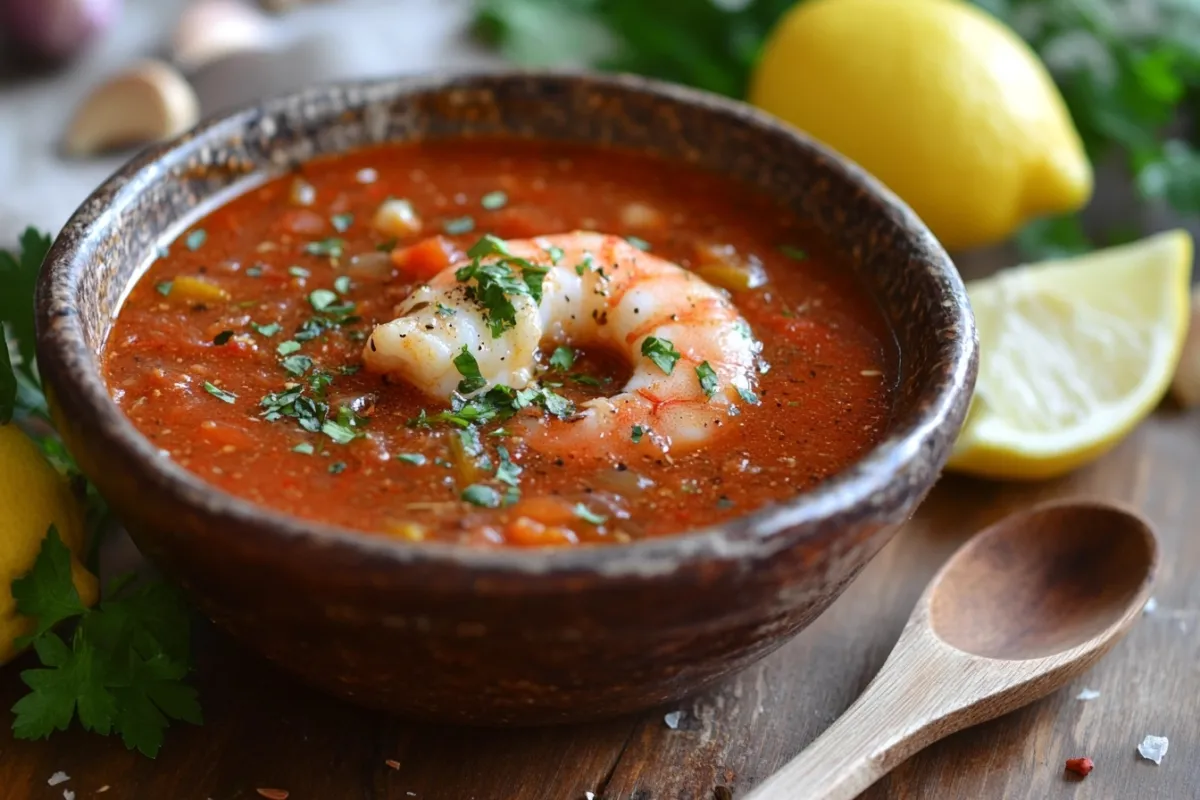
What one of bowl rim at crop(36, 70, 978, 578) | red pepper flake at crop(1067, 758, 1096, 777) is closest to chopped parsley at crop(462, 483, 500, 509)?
bowl rim at crop(36, 70, 978, 578)

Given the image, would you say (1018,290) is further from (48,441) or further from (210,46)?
(210,46)

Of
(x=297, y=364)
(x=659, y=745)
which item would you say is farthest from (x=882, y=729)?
(x=297, y=364)

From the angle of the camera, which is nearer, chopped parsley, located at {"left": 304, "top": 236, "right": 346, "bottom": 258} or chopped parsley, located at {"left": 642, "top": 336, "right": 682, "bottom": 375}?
chopped parsley, located at {"left": 642, "top": 336, "right": 682, "bottom": 375}

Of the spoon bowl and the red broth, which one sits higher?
the red broth

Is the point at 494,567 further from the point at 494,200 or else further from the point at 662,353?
the point at 494,200

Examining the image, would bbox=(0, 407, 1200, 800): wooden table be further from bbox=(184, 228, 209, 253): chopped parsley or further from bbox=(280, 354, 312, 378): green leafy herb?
bbox=(184, 228, 209, 253): chopped parsley

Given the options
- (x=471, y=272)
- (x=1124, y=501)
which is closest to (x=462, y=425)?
(x=471, y=272)

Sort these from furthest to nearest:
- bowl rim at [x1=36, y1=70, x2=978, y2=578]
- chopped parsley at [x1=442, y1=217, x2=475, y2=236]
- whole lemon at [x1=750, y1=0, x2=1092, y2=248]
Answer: whole lemon at [x1=750, y1=0, x2=1092, y2=248]
chopped parsley at [x1=442, y1=217, x2=475, y2=236]
bowl rim at [x1=36, y1=70, x2=978, y2=578]
